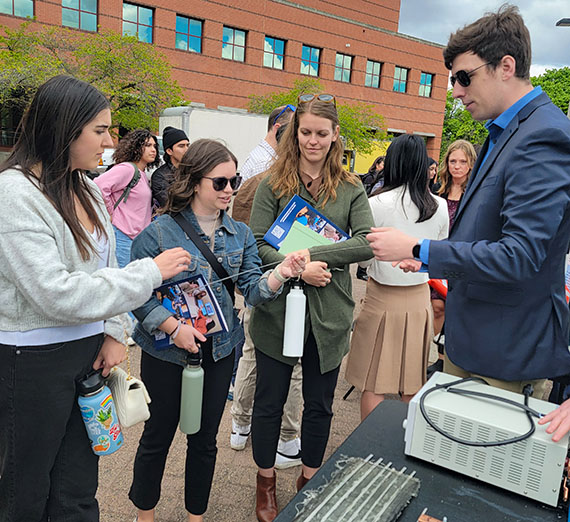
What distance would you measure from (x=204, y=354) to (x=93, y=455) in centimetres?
63

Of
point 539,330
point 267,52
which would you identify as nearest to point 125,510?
point 539,330

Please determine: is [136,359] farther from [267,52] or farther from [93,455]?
[267,52]

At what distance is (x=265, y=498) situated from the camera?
2.64 metres

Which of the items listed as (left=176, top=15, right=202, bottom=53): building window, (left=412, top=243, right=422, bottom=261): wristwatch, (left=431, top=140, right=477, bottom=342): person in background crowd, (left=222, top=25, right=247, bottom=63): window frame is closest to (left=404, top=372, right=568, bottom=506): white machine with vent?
(left=412, top=243, right=422, bottom=261): wristwatch

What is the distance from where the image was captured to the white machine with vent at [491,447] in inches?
53.2

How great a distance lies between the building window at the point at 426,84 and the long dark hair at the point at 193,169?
4435cm

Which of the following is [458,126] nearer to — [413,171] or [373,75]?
[373,75]

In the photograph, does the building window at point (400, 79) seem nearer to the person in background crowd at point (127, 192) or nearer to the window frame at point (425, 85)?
the window frame at point (425, 85)

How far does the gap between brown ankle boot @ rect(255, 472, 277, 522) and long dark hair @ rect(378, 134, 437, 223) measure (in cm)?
184

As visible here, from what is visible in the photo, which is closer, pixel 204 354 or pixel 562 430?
pixel 562 430

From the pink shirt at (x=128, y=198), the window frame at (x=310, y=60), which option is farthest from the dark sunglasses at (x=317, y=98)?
the window frame at (x=310, y=60)

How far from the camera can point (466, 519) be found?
1330 mm

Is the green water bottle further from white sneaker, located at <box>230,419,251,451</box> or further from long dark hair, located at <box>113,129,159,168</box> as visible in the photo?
long dark hair, located at <box>113,129,159,168</box>

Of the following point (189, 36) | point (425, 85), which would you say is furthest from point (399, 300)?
point (425, 85)
